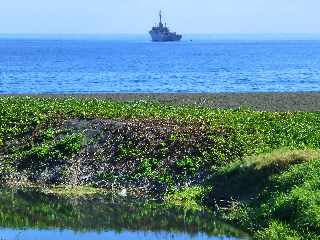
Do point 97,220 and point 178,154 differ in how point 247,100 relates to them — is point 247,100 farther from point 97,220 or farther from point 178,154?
point 97,220

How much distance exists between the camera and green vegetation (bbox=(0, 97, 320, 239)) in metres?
22.8

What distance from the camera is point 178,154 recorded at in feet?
93.6

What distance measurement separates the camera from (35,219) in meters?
23.5

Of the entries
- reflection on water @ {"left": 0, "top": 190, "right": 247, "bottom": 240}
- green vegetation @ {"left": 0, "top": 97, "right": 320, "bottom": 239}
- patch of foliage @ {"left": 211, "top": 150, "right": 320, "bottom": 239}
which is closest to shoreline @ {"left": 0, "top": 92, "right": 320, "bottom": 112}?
green vegetation @ {"left": 0, "top": 97, "right": 320, "bottom": 239}

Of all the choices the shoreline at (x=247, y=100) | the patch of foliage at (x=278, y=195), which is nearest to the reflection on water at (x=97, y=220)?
the patch of foliage at (x=278, y=195)

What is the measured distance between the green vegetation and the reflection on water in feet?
3.25

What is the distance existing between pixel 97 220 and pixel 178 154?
6008mm

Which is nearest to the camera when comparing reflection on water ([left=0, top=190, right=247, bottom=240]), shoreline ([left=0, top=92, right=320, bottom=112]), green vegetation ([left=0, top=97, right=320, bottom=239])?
reflection on water ([left=0, top=190, right=247, bottom=240])

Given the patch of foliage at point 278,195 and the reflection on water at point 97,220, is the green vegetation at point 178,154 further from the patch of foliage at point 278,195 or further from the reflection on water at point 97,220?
the reflection on water at point 97,220

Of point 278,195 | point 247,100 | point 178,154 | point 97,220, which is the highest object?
point 278,195

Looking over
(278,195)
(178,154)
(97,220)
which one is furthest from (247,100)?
(278,195)

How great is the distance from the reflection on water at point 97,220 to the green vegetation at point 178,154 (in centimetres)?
99

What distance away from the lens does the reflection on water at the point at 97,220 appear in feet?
70.5

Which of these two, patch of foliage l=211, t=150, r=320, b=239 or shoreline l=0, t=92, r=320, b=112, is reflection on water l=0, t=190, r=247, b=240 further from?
shoreline l=0, t=92, r=320, b=112
